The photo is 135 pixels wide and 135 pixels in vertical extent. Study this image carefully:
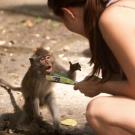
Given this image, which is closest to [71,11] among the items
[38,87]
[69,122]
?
[38,87]

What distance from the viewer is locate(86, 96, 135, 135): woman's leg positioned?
10.2ft

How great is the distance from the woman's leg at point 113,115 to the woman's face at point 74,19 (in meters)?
0.47

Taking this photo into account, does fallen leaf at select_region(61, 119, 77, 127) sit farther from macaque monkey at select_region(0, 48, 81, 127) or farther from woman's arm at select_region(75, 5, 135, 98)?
woman's arm at select_region(75, 5, 135, 98)

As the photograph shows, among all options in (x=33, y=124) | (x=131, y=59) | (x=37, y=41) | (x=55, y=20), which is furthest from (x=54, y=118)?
(x=55, y=20)

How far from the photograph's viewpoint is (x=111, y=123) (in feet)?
10.3

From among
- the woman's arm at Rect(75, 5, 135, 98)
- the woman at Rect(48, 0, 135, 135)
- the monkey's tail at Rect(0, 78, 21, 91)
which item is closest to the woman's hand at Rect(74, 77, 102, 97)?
the woman at Rect(48, 0, 135, 135)

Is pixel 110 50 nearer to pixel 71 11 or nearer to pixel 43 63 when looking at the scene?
pixel 71 11

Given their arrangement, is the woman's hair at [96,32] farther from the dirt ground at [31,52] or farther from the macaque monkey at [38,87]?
the dirt ground at [31,52]

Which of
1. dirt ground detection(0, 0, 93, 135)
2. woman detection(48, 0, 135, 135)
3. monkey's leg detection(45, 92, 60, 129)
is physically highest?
woman detection(48, 0, 135, 135)

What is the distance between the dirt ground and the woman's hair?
3.36ft

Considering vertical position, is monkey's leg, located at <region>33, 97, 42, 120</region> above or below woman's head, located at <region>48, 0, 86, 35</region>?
below

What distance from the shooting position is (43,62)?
3.98 metres

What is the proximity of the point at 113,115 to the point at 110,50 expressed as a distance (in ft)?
1.28

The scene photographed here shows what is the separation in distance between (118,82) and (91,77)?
10.5 inches
